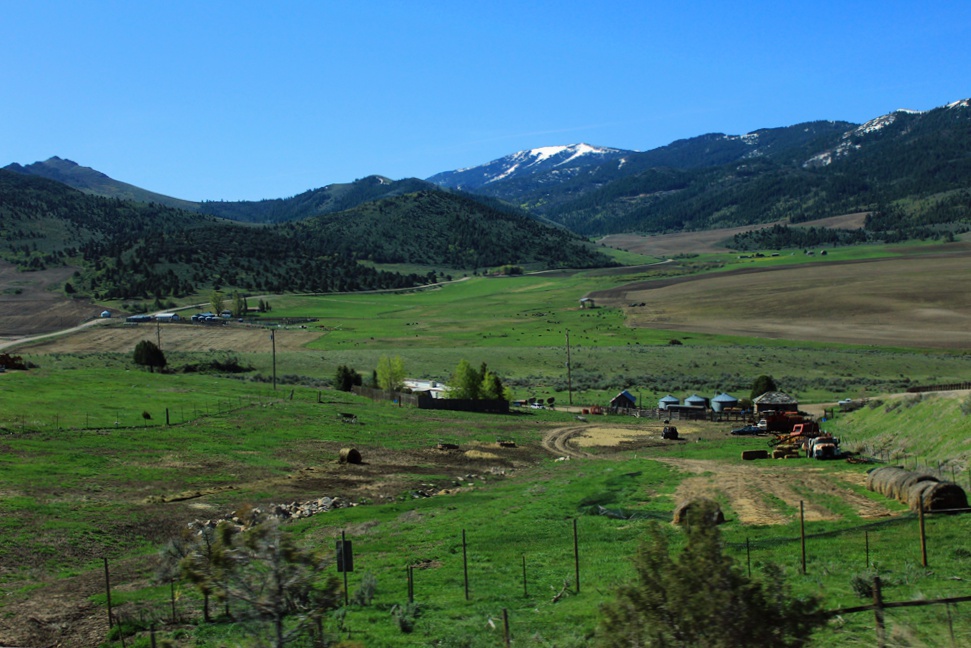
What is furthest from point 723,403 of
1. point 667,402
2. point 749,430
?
point 749,430

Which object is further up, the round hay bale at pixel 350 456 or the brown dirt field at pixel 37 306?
the brown dirt field at pixel 37 306

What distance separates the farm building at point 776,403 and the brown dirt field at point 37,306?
110172 mm

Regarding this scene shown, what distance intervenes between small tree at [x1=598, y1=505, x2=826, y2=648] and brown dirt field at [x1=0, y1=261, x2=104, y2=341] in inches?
5353

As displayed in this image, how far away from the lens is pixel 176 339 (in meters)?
126

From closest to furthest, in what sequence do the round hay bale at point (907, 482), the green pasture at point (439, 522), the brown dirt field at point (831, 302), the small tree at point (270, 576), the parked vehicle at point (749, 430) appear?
the small tree at point (270, 576) < the green pasture at point (439, 522) < the round hay bale at point (907, 482) < the parked vehicle at point (749, 430) < the brown dirt field at point (831, 302)

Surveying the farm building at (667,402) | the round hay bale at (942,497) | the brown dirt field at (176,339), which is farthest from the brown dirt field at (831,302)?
the round hay bale at (942,497)

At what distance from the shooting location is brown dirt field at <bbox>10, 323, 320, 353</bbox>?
378ft

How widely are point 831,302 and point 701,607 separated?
138m

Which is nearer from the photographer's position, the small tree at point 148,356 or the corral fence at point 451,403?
the corral fence at point 451,403

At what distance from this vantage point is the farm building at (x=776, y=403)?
63656 millimetres

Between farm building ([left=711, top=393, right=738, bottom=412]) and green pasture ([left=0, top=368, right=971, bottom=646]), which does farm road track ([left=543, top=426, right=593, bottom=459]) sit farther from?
farm building ([left=711, top=393, right=738, bottom=412])

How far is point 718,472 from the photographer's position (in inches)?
1431

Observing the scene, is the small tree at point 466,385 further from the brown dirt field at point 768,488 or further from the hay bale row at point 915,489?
the hay bale row at point 915,489

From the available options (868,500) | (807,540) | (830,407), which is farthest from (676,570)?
(830,407)
